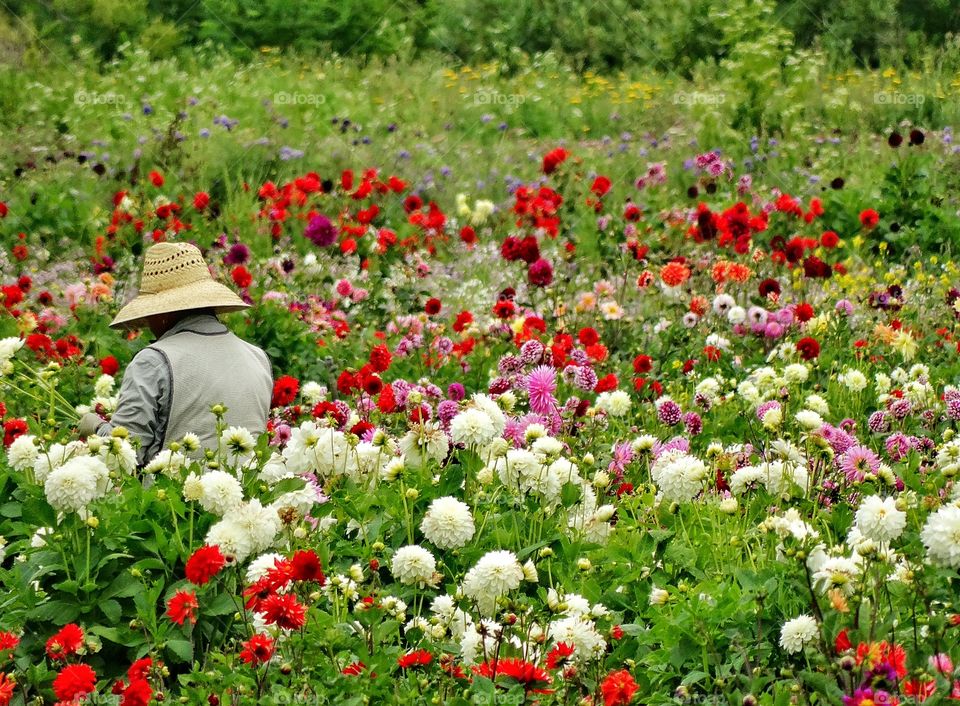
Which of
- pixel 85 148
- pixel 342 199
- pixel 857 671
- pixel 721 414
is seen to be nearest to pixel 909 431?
pixel 721 414

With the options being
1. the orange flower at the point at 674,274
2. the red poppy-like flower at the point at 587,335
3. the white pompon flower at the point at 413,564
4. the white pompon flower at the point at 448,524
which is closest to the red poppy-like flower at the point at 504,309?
the red poppy-like flower at the point at 587,335

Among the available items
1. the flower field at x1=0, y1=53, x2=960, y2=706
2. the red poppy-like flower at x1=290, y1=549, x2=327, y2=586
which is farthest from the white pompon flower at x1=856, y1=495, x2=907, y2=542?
the red poppy-like flower at x1=290, y1=549, x2=327, y2=586

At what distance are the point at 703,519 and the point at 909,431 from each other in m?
1.28

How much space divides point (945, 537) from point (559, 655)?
0.80 meters

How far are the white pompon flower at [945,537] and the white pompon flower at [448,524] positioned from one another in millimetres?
996

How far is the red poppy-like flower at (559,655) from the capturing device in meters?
2.37

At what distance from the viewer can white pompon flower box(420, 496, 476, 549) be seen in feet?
9.00

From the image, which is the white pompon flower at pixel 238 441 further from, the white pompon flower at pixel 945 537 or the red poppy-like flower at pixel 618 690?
the white pompon flower at pixel 945 537

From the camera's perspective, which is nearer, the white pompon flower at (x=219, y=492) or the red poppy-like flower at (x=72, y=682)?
the red poppy-like flower at (x=72, y=682)

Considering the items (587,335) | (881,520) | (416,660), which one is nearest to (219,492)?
(416,660)

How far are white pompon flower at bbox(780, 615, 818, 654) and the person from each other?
6.90ft

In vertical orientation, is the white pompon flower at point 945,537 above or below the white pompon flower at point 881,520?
above

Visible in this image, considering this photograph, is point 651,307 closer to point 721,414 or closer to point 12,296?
point 721,414

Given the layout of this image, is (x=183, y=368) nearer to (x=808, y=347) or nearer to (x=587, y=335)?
(x=587, y=335)
